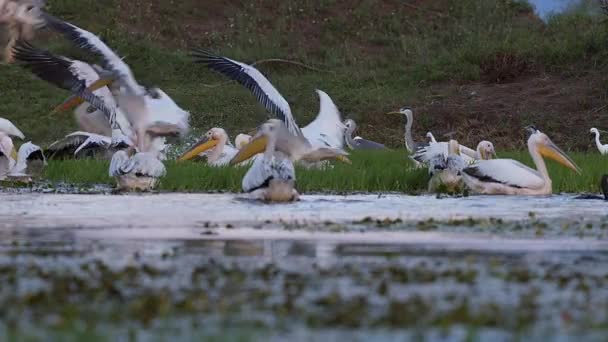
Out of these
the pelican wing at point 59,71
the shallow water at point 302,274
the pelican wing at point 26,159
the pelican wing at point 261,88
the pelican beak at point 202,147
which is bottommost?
the shallow water at point 302,274

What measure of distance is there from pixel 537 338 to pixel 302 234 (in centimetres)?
351

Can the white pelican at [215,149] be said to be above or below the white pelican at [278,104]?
below

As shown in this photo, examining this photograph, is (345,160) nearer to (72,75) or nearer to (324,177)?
(324,177)

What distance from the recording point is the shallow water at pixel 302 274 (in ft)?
16.0

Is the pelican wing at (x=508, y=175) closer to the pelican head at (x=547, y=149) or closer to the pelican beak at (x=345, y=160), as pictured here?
the pelican head at (x=547, y=149)

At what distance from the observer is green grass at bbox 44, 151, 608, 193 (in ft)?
41.2

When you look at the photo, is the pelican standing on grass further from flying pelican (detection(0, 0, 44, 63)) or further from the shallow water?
flying pelican (detection(0, 0, 44, 63))

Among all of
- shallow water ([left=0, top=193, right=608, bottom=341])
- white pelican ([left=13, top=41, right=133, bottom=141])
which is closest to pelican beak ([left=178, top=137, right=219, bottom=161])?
white pelican ([left=13, top=41, right=133, bottom=141])

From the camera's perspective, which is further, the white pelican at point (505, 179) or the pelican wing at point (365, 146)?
the pelican wing at point (365, 146)

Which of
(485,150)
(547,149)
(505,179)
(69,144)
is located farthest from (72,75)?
(505,179)

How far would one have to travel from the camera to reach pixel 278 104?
14359 millimetres

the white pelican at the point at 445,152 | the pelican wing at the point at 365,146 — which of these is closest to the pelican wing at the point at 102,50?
the white pelican at the point at 445,152

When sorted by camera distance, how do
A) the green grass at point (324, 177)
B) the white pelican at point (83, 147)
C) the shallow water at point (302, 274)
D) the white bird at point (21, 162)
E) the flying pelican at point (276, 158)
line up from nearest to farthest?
the shallow water at point (302, 274) < the flying pelican at point (276, 158) < the green grass at point (324, 177) < the white bird at point (21, 162) < the white pelican at point (83, 147)

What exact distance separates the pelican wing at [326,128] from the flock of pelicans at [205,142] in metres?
0.01
